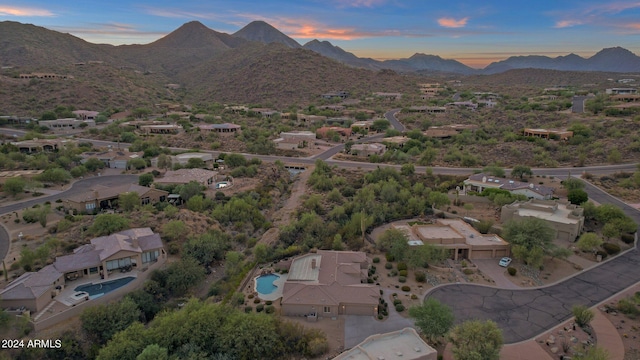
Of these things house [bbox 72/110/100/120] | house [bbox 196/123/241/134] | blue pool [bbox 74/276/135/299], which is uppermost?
house [bbox 72/110/100/120]

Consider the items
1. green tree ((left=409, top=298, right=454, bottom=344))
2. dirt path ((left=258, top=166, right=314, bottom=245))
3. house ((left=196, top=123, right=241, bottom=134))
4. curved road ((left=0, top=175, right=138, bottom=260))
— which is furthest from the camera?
house ((left=196, top=123, right=241, bottom=134))

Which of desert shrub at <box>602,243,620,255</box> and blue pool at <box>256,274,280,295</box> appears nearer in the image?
blue pool at <box>256,274,280,295</box>

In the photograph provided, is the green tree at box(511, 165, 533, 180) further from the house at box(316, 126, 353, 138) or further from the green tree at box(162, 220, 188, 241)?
the green tree at box(162, 220, 188, 241)

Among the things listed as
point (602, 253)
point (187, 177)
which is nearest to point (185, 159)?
point (187, 177)

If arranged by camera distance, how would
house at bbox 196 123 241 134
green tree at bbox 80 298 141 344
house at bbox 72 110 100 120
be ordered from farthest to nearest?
house at bbox 72 110 100 120
house at bbox 196 123 241 134
green tree at bbox 80 298 141 344

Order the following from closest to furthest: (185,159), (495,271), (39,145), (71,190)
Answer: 1. (495,271)
2. (71,190)
3. (185,159)
4. (39,145)

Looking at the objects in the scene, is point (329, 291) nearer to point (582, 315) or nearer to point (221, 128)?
point (582, 315)

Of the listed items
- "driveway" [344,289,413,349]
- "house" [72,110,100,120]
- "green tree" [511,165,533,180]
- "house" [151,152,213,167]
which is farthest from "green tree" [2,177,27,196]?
"green tree" [511,165,533,180]

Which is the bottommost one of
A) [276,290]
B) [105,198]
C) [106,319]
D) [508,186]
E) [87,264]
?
[276,290]
